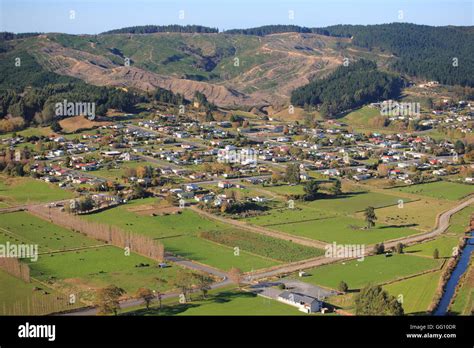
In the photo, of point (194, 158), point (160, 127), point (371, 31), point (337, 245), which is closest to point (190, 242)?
point (337, 245)

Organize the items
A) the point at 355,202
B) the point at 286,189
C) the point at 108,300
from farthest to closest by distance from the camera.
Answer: the point at 286,189 < the point at 355,202 < the point at 108,300

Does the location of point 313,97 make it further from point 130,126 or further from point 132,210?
point 132,210

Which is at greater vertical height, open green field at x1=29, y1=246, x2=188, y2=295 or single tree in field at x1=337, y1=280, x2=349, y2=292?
single tree in field at x1=337, y1=280, x2=349, y2=292

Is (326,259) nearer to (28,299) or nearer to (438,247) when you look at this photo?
(438,247)

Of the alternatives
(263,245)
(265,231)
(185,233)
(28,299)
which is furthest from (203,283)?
(265,231)

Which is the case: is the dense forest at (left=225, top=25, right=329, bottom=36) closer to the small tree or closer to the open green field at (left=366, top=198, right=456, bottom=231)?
the open green field at (left=366, top=198, right=456, bottom=231)

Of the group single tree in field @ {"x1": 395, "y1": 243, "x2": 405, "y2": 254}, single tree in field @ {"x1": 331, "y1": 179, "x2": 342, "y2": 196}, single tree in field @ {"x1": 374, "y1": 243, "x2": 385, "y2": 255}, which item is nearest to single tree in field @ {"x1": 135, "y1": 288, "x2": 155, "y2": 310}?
single tree in field @ {"x1": 374, "y1": 243, "x2": 385, "y2": 255}

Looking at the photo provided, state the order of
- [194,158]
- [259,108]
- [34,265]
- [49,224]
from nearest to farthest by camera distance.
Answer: [34,265]
[49,224]
[194,158]
[259,108]
